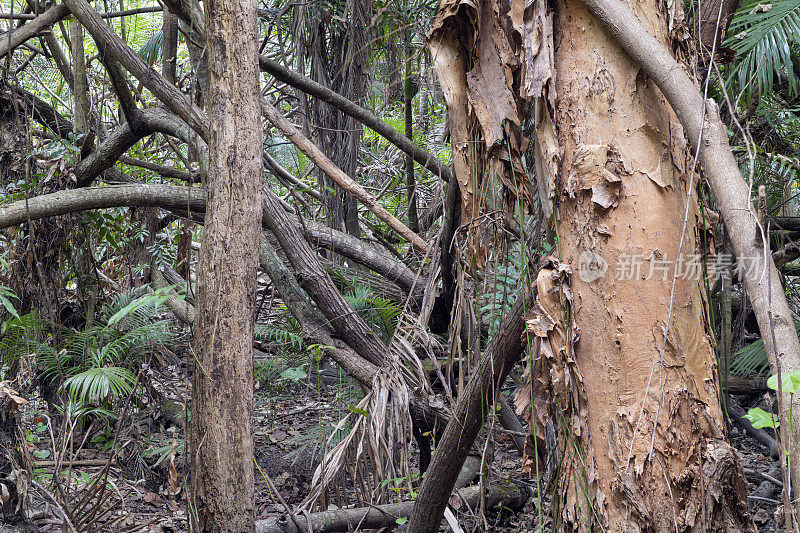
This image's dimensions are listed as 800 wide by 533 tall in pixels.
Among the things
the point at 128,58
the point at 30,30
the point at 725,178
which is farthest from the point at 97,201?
the point at 725,178

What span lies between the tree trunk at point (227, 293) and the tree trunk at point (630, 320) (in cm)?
101

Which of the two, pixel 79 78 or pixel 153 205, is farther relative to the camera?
pixel 79 78

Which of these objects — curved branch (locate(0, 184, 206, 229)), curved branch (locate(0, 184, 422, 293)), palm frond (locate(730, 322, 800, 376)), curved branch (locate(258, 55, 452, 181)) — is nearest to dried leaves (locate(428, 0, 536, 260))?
curved branch (locate(0, 184, 422, 293))

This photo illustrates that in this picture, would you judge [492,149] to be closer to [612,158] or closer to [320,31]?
[612,158]

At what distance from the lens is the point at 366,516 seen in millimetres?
2768

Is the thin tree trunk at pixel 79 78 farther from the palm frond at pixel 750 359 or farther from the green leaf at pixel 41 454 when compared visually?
the palm frond at pixel 750 359

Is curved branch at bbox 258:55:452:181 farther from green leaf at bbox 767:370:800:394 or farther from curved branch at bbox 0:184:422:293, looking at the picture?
green leaf at bbox 767:370:800:394

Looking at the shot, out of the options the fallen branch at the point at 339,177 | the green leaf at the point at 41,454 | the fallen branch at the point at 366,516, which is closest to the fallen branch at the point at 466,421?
the fallen branch at the point at 366,516

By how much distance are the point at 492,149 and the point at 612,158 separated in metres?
0.41

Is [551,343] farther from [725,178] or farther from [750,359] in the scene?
[750,359]

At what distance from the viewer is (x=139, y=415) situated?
4.05 meters

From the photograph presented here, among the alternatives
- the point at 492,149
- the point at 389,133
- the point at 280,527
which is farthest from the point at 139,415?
the point at 492,149

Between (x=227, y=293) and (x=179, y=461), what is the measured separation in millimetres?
2196

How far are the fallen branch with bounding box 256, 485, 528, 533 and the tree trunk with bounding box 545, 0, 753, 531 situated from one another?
1.43 m
